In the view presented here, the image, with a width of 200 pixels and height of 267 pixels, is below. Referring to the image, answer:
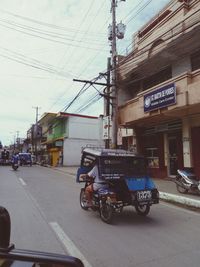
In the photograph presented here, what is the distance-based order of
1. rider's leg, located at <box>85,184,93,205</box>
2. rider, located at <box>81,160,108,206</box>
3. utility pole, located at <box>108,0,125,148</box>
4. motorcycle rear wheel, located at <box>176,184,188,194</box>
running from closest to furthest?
rider, located at <box>81,160,108,206</box> → rider's leg, located at <box>85,184,93,205</box> → motorcycle rear wheel, located at <box>176,184,188,194</box> → utility pole, located at <box>108,0,125,148</box>

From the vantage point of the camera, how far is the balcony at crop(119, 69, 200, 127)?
15.0 meters

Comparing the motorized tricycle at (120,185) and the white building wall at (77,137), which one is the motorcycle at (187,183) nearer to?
the motorized tricycle at (120,185)

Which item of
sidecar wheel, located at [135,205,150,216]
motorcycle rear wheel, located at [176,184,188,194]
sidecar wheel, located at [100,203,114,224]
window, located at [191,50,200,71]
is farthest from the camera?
window, located at [191,50,200,71]

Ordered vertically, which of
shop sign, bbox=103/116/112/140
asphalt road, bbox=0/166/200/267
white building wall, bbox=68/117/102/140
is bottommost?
asphalt road, bbox=0/166/200/267

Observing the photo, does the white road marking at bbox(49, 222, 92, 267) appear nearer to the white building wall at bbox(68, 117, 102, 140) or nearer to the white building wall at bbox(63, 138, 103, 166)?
the white building wall at bbox(63, 138, 103, 166)

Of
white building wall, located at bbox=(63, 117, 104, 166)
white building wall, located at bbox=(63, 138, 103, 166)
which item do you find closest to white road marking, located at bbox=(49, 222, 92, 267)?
white building wall, located at bbox=(63, 117, 104, 166)

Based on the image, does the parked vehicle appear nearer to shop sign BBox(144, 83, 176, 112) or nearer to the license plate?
the license plate

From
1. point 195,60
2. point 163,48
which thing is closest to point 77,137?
point 163,48

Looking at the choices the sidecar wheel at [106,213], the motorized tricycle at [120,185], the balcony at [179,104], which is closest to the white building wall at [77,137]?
the balcony at [179,104]

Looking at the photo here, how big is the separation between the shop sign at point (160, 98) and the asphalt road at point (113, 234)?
21.7 feet

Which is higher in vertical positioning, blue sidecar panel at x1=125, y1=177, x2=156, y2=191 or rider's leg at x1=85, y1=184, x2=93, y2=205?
blue sidecar panel at x1=125, y1=177, x2=156, y2=191

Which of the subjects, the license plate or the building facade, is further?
the building facade

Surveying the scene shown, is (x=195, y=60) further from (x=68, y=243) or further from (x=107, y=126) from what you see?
(x=68, y=243)

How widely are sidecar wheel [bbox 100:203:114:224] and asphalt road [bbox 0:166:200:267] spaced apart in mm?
166
